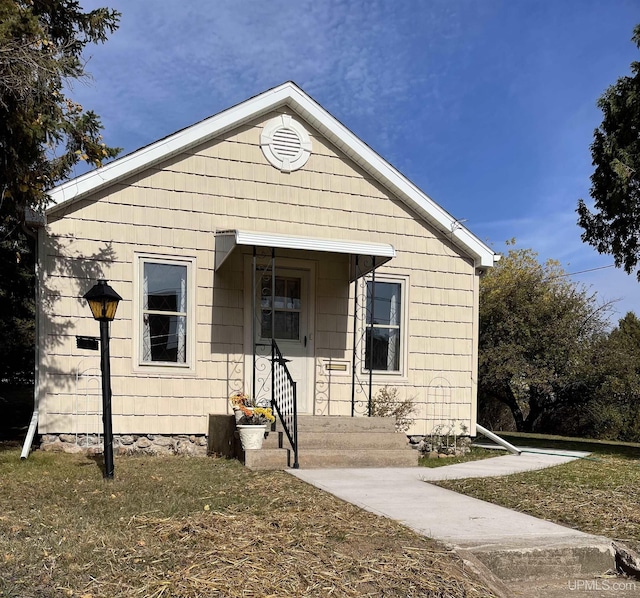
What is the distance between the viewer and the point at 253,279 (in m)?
A: 8.54

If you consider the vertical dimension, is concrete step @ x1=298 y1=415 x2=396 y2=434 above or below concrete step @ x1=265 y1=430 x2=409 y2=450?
above

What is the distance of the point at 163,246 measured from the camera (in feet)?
29.2

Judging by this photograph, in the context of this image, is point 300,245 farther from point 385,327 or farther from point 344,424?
point 344,424

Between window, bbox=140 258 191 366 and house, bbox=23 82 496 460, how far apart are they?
2 centimetres

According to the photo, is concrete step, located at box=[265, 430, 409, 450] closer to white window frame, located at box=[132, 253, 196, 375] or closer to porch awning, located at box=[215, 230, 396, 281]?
white window frame, located at box=[132, 253, 196, 375]

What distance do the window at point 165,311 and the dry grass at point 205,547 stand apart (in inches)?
121

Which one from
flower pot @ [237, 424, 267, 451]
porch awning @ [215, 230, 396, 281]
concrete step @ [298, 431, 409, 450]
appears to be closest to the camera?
flower pot @ [237, 424, 267, 451]

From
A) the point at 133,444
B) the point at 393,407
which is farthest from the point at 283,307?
the point at 133,444

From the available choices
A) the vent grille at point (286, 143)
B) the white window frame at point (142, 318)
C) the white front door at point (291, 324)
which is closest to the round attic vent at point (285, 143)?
the vent grille at point (286, 143)

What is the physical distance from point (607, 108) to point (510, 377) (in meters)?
10.1

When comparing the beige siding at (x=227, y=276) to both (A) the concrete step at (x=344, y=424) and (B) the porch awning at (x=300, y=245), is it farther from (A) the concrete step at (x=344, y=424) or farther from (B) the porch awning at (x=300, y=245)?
(A) the concrete step at (x=344, y=424)

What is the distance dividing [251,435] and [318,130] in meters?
4.72

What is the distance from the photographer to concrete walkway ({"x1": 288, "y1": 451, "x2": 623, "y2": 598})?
415cm

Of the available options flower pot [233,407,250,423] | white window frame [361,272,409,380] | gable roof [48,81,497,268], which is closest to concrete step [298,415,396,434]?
flower pot [233,407,250,423]
